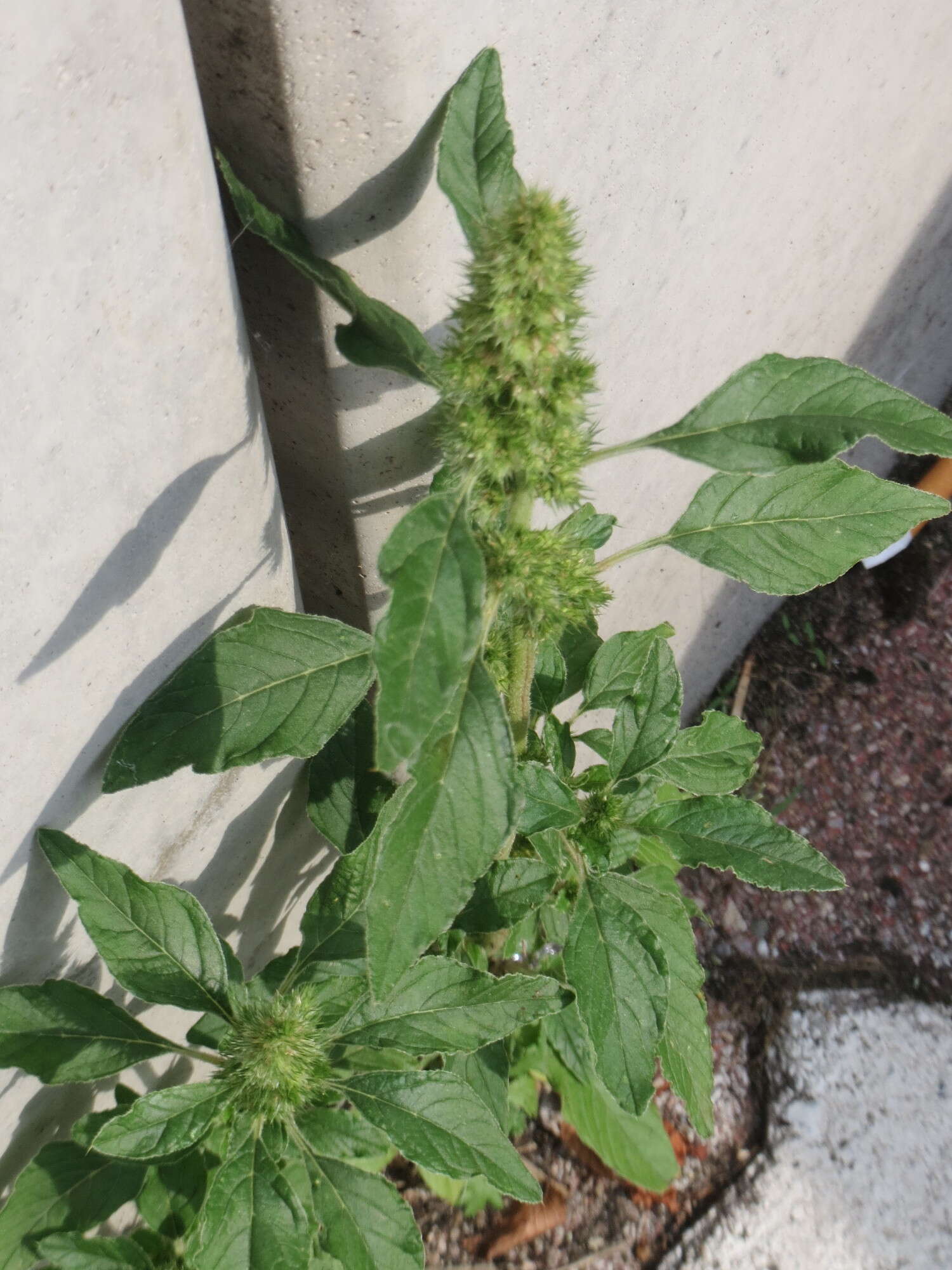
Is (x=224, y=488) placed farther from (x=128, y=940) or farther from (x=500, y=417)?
(x=128, y=940)

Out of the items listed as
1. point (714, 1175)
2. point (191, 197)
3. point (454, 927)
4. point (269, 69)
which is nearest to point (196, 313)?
point (191, 197)

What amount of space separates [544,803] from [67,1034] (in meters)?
0.63

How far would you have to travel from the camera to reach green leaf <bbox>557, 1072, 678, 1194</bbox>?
69.2 inches

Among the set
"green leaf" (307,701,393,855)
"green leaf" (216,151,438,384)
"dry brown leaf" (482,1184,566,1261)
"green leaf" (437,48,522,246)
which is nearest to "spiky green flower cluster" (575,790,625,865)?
"green leaf" (307,701,393,855)

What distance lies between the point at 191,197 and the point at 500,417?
29 cm

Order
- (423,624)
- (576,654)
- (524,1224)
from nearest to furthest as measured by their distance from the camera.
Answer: (423,624) → (576,654) → (524,1224)

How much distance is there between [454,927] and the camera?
4.29 feet

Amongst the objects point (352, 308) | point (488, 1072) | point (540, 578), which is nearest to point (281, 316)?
point (352, 308)

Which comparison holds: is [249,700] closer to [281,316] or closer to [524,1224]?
[281,316]

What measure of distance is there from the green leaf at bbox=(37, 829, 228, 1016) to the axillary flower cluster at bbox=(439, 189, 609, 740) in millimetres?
512

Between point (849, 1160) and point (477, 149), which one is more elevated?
point (477, 149)

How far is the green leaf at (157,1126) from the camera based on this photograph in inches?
38.9

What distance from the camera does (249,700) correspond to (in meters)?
1.01

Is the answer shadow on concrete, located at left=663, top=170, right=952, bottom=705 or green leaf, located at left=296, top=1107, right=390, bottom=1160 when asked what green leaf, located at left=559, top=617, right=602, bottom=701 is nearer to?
green leaf, located at left=296, top=1107, right=390, bottom=1160
